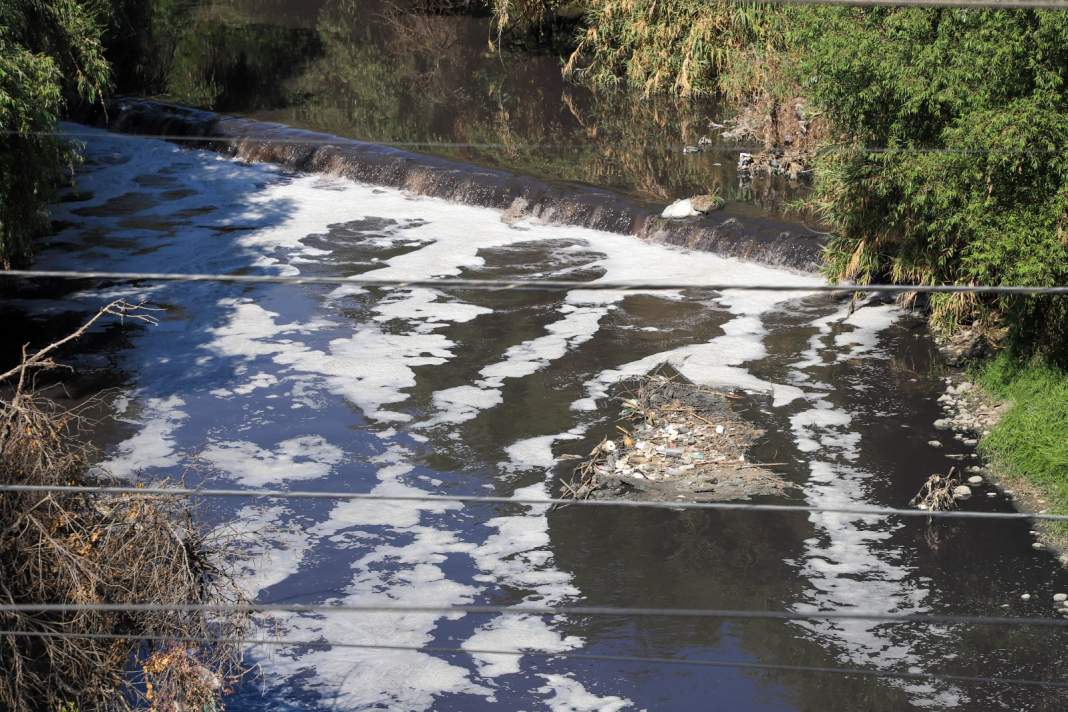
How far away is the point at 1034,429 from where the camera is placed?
1105 centimetres

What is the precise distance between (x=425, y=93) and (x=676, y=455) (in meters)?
15.9

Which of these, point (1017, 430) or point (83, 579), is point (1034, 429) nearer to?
point (1017, 430)

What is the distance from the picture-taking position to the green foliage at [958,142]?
10.5 meters

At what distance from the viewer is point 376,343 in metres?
14.5

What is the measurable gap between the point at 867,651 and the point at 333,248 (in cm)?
1128

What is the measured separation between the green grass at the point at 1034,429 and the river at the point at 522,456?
1.16 feet

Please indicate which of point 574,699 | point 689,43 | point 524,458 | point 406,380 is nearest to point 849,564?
point 574,699

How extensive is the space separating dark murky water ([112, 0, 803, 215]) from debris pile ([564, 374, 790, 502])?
6.45m

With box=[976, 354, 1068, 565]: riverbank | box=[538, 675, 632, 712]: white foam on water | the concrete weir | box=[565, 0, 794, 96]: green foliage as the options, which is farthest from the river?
box=[565, 0, 794, 96]: green foliage

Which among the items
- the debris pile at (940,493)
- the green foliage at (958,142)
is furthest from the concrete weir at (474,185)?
the debris pile at (940,493)

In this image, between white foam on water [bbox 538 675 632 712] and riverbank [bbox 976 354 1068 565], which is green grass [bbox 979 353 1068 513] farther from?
white foam on water [bbox 538 675 632 712]

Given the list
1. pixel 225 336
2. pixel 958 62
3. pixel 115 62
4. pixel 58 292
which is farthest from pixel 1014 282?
pixel 115 62

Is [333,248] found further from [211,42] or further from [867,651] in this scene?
[211,42]

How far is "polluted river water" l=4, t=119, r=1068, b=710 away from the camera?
859cm
